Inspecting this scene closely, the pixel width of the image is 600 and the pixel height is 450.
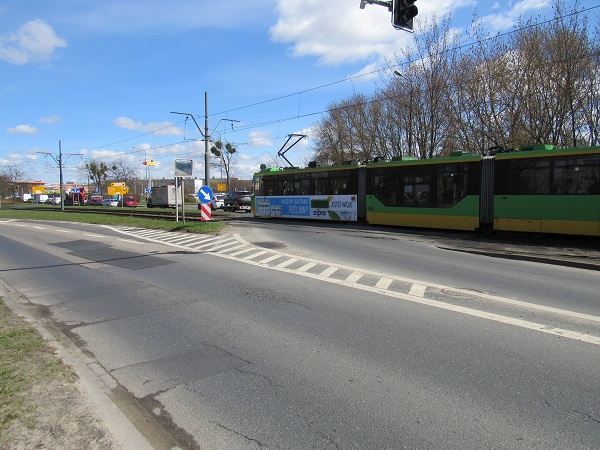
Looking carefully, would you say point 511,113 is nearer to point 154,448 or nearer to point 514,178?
point 514,178

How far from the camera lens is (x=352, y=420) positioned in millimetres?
3217

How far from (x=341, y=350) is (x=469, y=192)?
44.4ft

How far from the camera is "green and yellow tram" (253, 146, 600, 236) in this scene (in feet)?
44.2

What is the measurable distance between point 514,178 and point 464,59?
44.0 feet

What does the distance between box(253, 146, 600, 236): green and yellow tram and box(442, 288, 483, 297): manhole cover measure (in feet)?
28.5

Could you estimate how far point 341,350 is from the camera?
465 cm

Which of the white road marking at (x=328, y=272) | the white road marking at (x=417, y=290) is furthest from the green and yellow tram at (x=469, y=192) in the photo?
the white road marking at (x=417, y=290)

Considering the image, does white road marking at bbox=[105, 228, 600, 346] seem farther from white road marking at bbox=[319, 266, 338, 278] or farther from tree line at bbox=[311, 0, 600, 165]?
tree line at bbox=[311, 0, 600, 165]

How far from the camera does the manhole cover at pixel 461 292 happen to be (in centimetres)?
704

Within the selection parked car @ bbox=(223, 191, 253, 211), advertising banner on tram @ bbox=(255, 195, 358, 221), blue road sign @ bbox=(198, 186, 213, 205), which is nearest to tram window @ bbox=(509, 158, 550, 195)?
advertising banner on tram @ bbox=(255, 195, 358, 221)

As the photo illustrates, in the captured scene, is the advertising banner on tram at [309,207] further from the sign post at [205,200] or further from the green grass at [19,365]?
the green grass at [19,365]

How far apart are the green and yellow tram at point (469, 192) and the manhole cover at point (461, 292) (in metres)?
8.69

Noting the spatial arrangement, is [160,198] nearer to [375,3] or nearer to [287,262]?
[287,262]

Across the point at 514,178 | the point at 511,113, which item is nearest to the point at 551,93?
the point at 511,113
